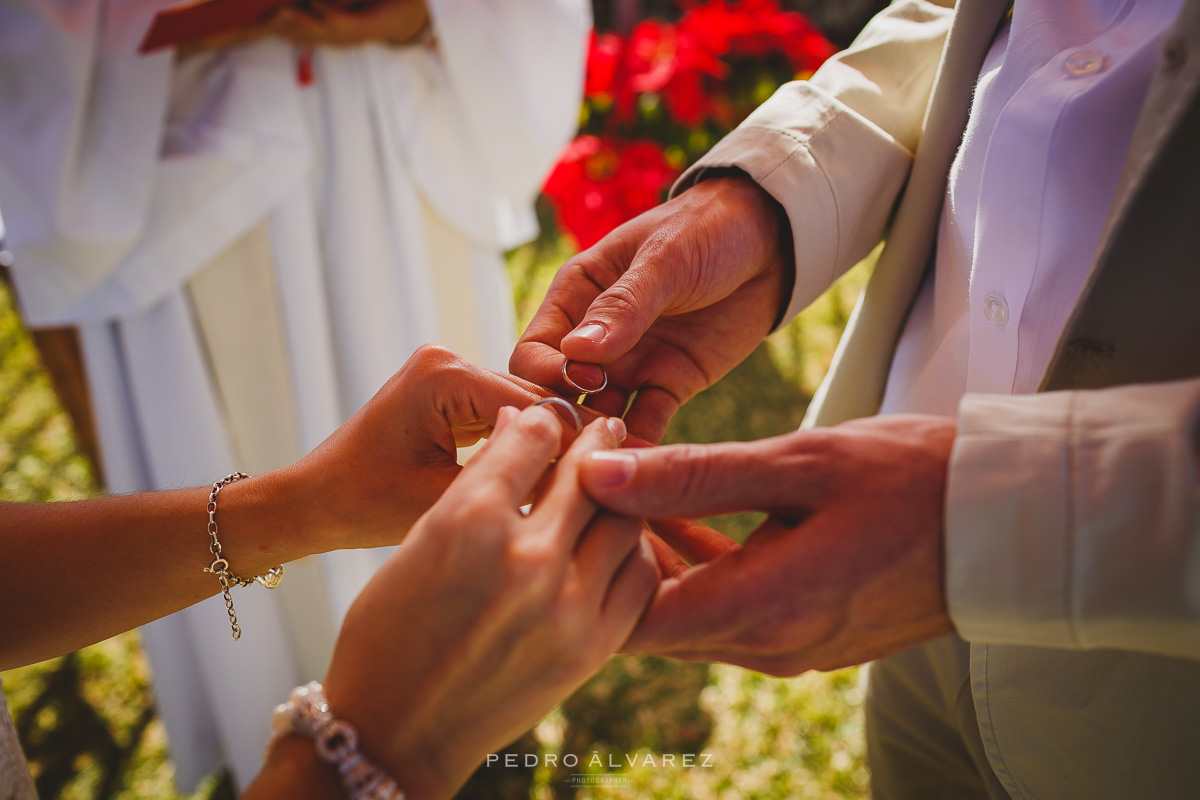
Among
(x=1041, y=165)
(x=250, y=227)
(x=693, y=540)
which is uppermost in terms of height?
(x=250, y=227)

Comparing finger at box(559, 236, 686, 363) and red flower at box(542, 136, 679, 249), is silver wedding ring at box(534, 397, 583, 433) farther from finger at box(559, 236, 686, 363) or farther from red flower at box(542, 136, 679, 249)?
red flower at box(542, 136, 679, 249)

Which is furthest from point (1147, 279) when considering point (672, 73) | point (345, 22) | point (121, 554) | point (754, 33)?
point (754, 33)

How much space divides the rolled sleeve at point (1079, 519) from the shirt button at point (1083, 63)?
1.45ft

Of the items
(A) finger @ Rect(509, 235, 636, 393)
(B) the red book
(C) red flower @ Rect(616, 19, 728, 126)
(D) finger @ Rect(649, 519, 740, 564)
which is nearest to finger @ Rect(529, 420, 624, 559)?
(D) finger @ Rect(649, 519, 740, 564)

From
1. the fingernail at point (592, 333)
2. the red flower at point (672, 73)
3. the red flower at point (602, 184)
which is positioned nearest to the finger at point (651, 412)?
the fingernail at point (592, 333)

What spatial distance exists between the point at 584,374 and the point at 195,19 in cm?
132

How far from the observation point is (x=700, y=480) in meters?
0.78

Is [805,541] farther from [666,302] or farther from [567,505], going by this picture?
[666,302]

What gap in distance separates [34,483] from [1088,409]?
425 cm

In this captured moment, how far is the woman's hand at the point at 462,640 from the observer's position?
0.70 meters

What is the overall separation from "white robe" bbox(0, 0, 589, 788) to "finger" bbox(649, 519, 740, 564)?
121cm

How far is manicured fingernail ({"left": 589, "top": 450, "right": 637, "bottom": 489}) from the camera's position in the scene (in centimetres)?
79

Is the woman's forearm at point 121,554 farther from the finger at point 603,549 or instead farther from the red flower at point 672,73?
the red flower at point 672,73

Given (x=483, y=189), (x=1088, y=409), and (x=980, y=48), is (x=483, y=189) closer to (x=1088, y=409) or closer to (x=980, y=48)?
(x=980, y=48)
